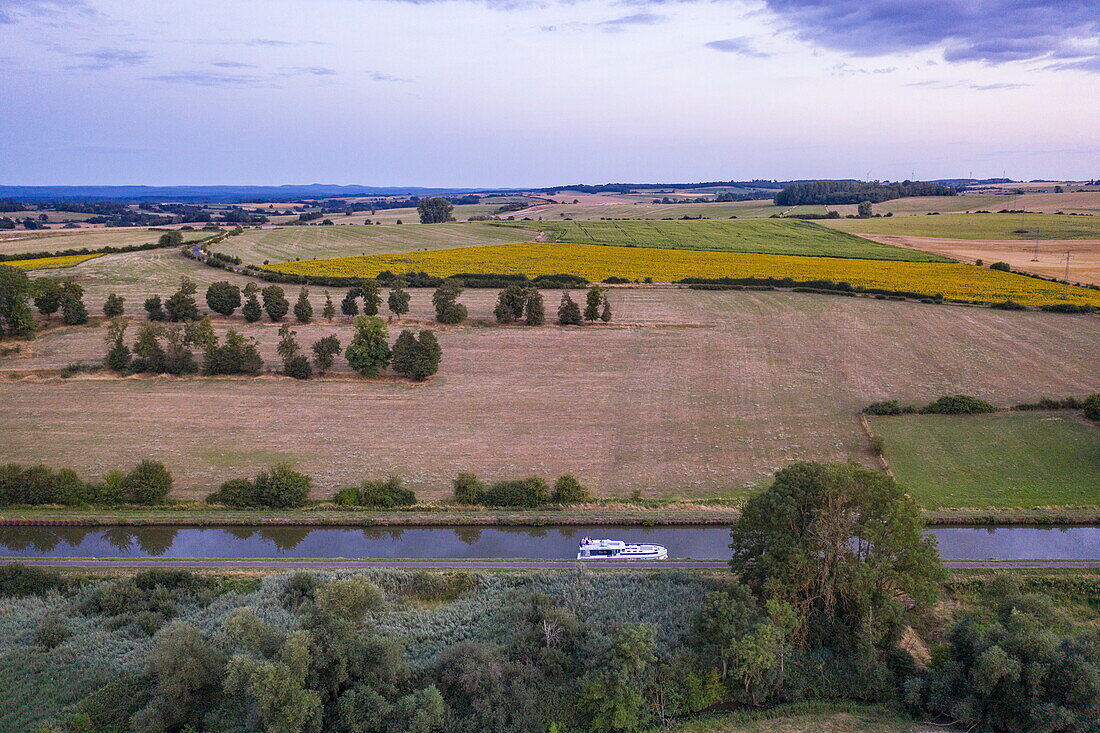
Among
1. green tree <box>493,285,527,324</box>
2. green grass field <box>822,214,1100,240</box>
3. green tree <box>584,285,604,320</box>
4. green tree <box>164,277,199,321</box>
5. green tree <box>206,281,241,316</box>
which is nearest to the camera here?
green tree <box>164,277,199,321</box>

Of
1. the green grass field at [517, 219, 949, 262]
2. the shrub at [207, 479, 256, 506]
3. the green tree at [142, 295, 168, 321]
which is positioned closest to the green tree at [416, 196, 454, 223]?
the green grass field at [517, 219, 949, 262]

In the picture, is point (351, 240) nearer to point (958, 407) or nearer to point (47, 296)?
point (47, 296)

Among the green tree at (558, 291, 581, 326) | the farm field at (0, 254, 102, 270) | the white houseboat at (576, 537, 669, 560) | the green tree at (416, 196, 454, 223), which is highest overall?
the green tree at (416, 196, 454, 223)

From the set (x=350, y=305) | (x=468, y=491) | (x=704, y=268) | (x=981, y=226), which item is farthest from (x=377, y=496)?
(x=981, y=226)

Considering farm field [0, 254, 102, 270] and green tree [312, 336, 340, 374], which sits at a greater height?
farm field [0, 254, 102, 270]

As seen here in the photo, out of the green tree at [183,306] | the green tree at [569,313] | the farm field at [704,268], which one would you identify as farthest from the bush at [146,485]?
the farm field at [704,268]

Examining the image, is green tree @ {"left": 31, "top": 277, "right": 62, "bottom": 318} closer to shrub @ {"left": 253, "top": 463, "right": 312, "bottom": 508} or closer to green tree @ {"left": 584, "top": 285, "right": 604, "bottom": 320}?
shrub @ {"left": 253, "top": 463, "right": 312, "bottom": 508}

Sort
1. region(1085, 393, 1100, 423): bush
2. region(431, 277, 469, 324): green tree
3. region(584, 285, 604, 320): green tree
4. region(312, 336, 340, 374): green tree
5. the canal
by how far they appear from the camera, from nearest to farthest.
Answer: the canal, region(1085, 393, 1100, 423): bush, region(312, 336, 340, 374): green tree, region(431, 277, 469, 324): green tree, region(584, 285, 604, 320): green tree

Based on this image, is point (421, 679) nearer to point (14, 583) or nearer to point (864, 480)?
point (864, 480)
